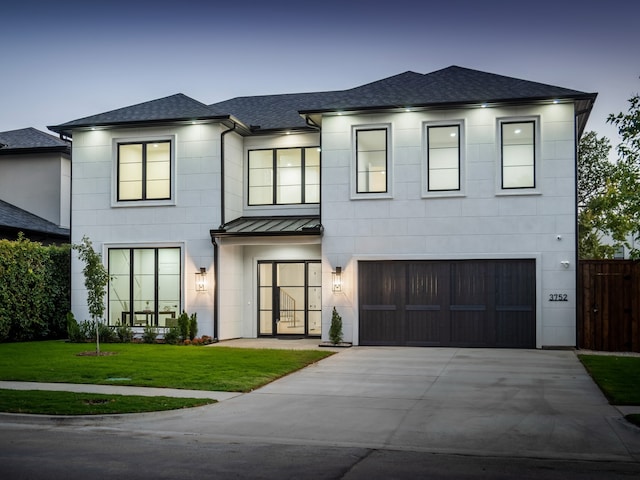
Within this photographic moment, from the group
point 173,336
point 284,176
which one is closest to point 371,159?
point 284,176

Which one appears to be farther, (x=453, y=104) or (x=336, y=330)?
(x=336, y=330)

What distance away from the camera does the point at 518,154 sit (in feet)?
62.2

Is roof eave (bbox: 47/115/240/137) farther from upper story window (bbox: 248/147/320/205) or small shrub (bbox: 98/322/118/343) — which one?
small shrub (bbox: 98/322/118/343)

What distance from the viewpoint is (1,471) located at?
6969 millimetres

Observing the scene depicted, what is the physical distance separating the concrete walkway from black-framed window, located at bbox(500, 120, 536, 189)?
5830 mm

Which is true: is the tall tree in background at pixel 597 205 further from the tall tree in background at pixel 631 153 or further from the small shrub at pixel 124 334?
the small shrub at pixel 124 334

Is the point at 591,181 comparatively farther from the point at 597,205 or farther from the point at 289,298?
the point at 289,298

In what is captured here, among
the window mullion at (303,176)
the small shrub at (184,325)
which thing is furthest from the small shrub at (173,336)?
the window mullion at (303,176)

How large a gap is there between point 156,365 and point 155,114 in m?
9.38

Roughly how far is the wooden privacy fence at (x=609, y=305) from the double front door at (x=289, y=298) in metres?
7.68

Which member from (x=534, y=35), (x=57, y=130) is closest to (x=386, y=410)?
(x=534, y=35)

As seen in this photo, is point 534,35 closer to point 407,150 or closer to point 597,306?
point 407,150

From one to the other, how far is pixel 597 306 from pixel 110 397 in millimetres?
12706

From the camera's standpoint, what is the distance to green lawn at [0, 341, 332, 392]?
13023 millimetres
